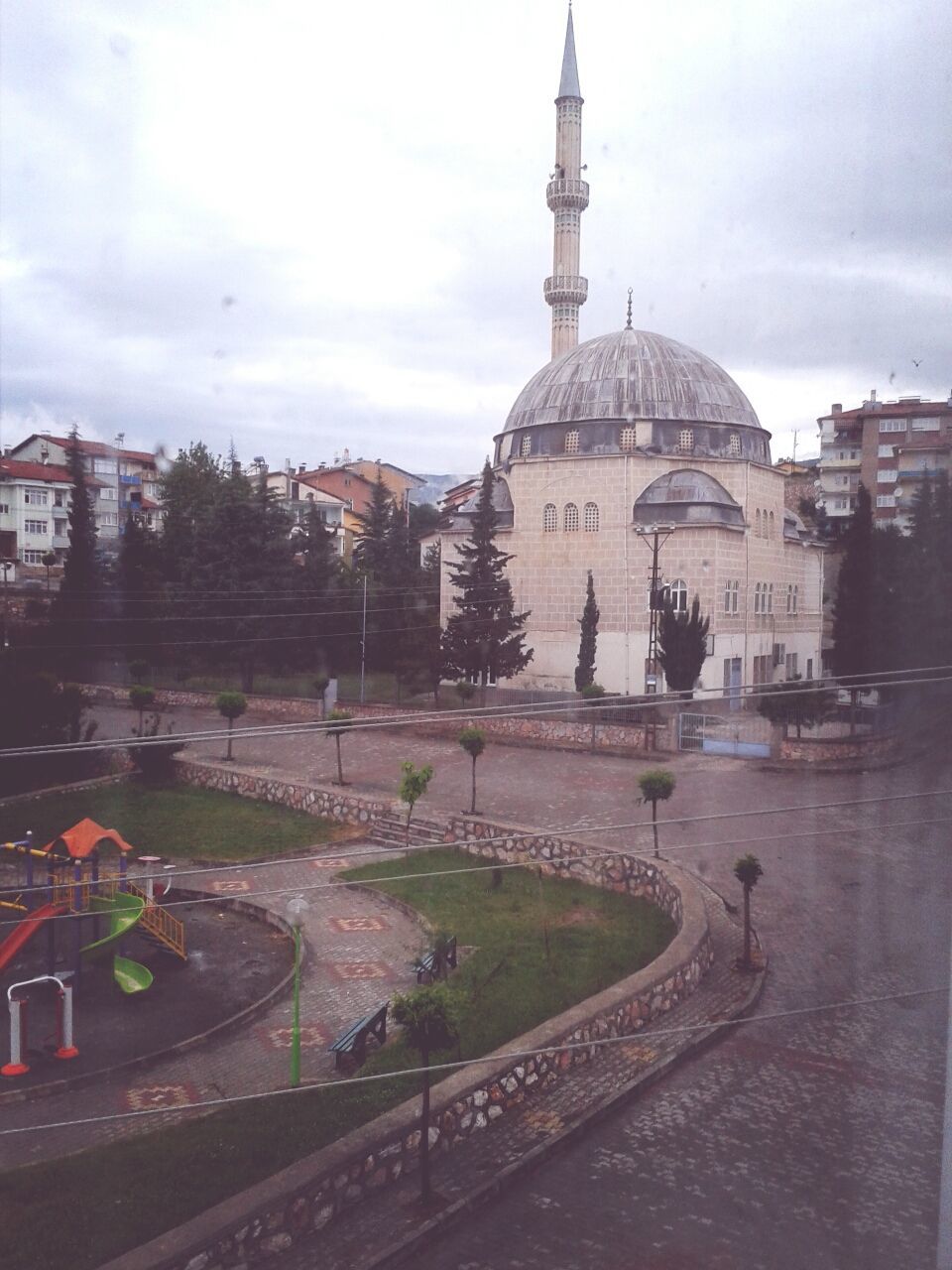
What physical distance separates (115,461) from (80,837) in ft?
9.62

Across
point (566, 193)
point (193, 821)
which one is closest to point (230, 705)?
point (193, 821)

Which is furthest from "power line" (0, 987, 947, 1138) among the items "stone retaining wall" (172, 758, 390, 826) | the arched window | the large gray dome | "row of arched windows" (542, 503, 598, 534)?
the large gray dome

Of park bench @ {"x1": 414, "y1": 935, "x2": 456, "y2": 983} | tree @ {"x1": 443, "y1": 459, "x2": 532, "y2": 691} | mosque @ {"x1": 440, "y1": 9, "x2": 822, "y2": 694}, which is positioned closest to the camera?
park bench @ {"x1": 414, "y1": 935, "x2": 456, "y2": 983}

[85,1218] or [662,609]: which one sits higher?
[662,609]

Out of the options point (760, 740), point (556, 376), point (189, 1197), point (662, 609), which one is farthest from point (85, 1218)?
point (556, 376)

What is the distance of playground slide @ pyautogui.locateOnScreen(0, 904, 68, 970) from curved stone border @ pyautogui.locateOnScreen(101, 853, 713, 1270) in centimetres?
215

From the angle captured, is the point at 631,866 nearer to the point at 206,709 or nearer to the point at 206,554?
the point at 206,709

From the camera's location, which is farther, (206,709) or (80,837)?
(206,709)

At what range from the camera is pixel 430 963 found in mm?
4840

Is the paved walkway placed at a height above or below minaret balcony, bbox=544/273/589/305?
below

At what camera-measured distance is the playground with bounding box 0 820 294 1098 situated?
4.09m

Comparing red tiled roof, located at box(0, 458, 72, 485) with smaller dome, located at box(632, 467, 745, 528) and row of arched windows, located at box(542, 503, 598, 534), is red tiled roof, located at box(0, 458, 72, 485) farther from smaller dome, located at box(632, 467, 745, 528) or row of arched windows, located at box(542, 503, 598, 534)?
smaller dome, located at box(632, 467, 745, 528)

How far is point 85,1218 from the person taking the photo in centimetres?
293

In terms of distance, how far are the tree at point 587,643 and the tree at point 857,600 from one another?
4.42 metres
